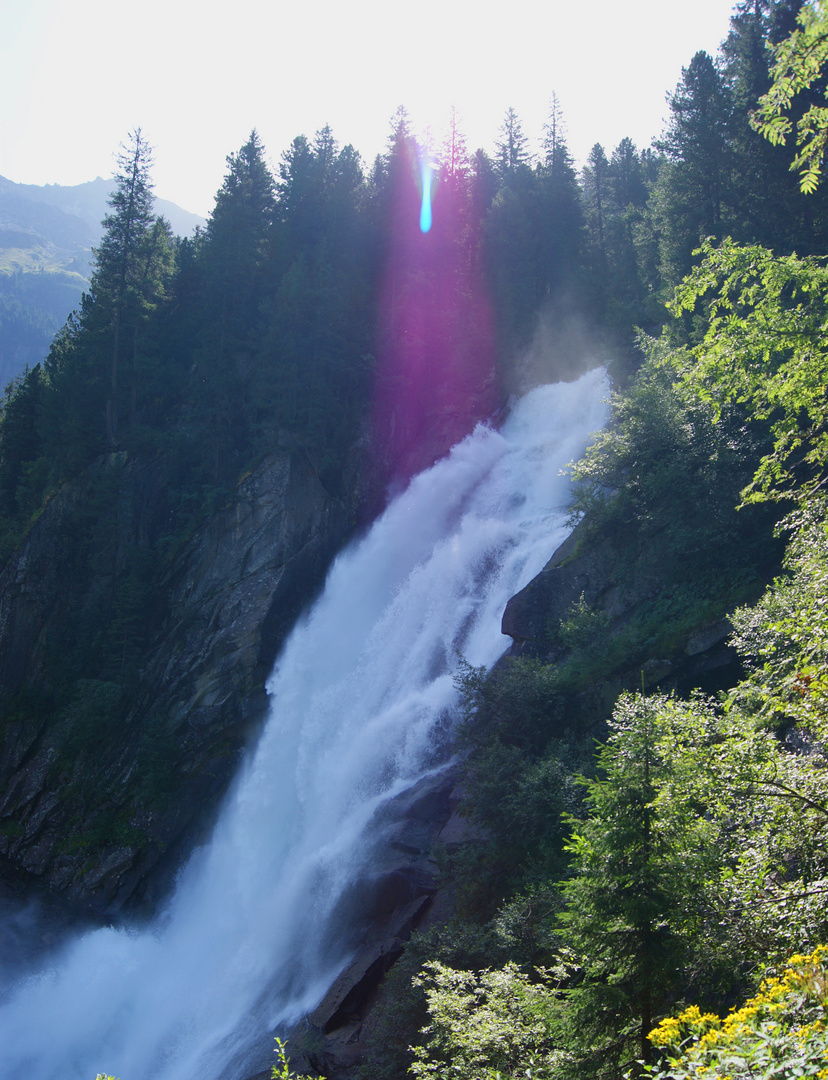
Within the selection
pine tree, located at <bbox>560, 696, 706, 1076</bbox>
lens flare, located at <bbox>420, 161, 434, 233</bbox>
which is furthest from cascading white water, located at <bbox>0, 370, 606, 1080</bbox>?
lens flare, located at <bbox>420, 161, 434, 233</bbox>

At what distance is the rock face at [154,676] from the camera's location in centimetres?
Result: 2873

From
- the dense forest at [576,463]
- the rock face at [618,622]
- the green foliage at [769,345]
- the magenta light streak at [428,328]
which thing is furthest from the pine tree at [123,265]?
the green foliage at [769,345]

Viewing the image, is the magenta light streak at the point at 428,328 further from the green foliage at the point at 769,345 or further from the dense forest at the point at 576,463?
the green foliage at the point at 769,345

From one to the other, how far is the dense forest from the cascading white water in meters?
3.63

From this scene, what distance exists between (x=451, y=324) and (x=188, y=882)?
30.0 meters

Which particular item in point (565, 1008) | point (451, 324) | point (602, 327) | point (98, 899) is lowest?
point (565, 1008)

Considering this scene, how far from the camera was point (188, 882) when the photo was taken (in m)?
26.7

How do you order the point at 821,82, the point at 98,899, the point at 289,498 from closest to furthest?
the point at 821,82 < the point at 98,899 < the point at 289,498

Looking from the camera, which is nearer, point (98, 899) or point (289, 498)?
point (98, 899)

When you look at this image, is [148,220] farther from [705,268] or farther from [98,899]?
[705,268]

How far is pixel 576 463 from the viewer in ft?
78.3

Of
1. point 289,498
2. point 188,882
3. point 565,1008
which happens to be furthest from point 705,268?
point 188,882

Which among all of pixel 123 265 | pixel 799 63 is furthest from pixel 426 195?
pixel 799 63

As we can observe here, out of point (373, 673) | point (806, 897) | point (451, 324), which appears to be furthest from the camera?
point (451, 324)
